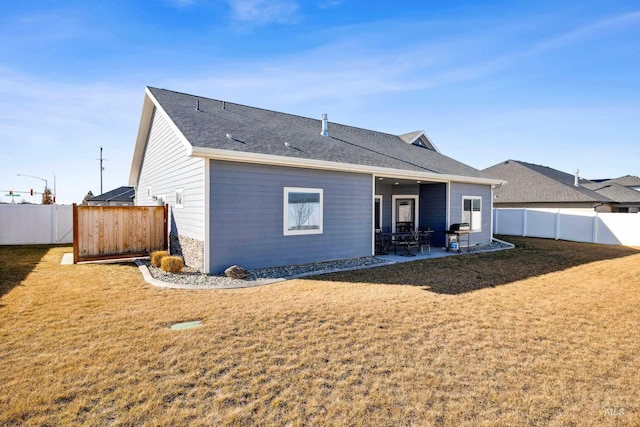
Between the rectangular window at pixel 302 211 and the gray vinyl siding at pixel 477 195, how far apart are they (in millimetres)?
6196

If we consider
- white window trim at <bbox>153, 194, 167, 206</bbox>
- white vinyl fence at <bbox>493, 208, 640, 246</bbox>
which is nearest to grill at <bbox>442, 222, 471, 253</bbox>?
white vinyl fence at <bbox>493, 208, 640, 246</bbox>

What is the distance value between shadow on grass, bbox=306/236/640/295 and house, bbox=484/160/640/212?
23.5 feet

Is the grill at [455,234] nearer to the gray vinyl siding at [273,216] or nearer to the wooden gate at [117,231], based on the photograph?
the gray vinyl siding at [273,216]

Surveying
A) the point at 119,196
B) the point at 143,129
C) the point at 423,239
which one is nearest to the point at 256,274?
the point at 423,239

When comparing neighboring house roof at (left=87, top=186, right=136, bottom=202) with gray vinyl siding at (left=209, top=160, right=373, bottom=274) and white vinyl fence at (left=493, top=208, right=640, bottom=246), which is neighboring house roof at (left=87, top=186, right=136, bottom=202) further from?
white vinyl fence at (left=493, top=208, right=640, bottom=246)

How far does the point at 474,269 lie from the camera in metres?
8.75

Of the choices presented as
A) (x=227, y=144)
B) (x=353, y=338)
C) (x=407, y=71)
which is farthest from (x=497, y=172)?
(x=353, y=338)

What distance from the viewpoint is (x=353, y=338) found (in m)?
3.98

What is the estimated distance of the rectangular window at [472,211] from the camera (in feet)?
42.6

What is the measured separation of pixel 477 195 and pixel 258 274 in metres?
10.2

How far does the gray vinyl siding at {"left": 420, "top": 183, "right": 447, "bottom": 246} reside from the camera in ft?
40.9

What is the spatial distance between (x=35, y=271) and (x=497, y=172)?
27298 millimetres

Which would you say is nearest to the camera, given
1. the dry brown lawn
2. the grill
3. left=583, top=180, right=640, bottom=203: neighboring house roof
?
the dry brown lawn

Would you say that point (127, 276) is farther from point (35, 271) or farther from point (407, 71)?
point (407, 71)
